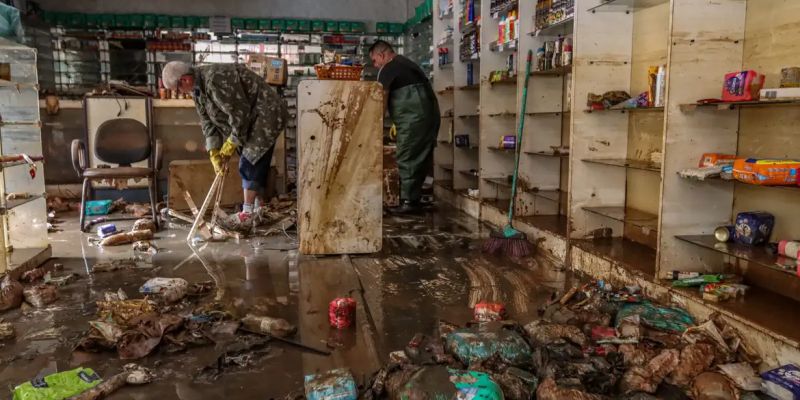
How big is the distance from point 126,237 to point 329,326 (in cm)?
285

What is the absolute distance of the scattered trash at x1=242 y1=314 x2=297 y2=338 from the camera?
114 inches

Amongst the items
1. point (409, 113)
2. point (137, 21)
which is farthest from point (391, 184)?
point (137, 21)

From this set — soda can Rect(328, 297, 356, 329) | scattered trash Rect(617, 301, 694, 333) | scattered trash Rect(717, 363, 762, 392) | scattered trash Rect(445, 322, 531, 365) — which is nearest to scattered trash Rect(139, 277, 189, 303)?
soda can Rect(328, 297, 356, 329)

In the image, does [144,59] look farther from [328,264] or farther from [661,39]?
[661,39]

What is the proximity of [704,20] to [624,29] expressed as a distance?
1094 mm

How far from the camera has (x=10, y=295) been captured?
3367 mm

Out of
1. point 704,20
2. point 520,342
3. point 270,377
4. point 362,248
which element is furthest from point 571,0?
point 270,377

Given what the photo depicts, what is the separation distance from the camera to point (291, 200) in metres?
7.09

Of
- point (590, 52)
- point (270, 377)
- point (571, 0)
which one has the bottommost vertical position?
point (270, 377)

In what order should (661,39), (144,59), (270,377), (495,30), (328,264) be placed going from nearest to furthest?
1. (270,377)
2. (661,39)
3. (328,264)
4. (495,30)
5. (144,59)

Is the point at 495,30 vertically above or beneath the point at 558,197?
above

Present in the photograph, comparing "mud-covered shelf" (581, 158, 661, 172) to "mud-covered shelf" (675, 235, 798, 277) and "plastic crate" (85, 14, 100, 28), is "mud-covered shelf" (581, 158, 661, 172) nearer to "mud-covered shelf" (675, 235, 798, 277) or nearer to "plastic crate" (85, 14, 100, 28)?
"mud-covered shelf" (675, 235, 798, 277)

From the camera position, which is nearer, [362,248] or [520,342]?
[520,342]

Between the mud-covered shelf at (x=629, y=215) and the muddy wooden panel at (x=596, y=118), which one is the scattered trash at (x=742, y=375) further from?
the muddy wooden panel at (x=596, y=118)
